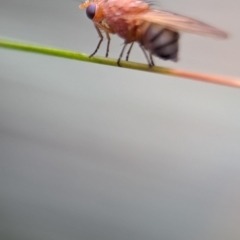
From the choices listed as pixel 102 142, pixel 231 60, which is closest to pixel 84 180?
pixel 102 142

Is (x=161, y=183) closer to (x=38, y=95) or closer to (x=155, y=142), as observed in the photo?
(x=155, y=142)

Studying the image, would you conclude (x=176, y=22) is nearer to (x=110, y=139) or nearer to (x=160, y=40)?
(x=160, y=40)

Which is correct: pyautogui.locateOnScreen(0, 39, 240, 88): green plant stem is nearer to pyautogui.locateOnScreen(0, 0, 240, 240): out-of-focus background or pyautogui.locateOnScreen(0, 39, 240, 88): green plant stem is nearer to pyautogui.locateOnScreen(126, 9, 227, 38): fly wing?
pyautogui.locateOnScreen(126, 9, 227, 38): fly wing

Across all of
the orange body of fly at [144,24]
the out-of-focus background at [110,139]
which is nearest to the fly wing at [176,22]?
the orange body of fly at [144,24]

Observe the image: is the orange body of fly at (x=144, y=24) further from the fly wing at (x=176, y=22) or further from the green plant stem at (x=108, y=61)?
the green plant stem at (x=108, y=61)

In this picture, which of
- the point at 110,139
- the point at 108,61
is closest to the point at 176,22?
the point at 108,61

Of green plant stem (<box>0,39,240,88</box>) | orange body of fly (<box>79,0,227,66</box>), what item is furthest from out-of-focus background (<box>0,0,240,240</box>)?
green plant stem (<box>0,39,240,88</box>)
